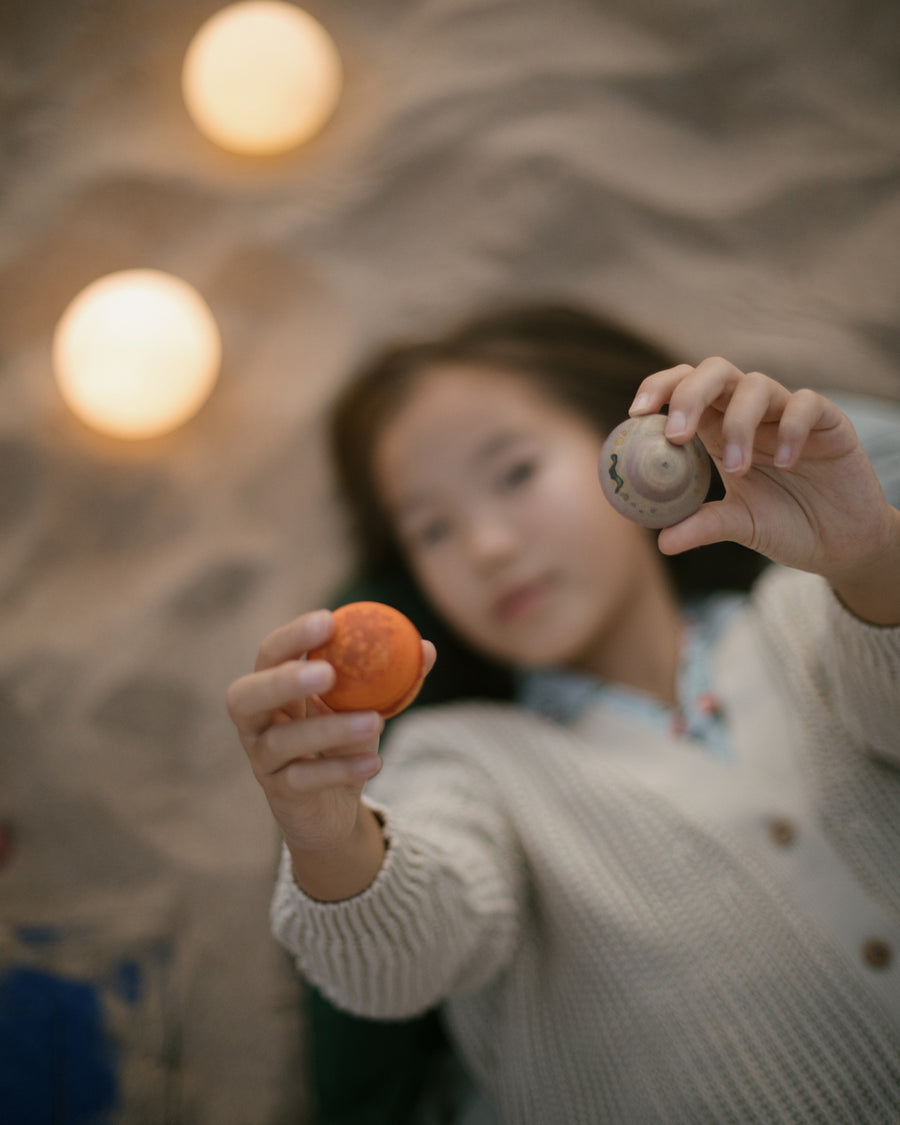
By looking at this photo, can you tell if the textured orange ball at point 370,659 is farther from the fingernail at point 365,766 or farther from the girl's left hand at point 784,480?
the girl's left hand at point 784,480

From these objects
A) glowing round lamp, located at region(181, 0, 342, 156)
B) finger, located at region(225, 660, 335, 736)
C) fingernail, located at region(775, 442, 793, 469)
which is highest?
glowing round lamp, located at region(181, 0, 342, 156)

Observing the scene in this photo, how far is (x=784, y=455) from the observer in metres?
0.61

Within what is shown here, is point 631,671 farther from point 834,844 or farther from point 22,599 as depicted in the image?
point 22,599

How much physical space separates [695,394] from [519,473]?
0.41 metres

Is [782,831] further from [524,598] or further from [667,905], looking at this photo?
[524,598]

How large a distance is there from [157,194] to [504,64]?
63cm

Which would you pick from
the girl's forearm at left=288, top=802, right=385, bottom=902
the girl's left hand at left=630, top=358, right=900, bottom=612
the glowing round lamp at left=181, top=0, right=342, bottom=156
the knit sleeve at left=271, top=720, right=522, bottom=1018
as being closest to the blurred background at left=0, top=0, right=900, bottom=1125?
the glowing round lamp at left=181, top=0, right=342, bottom=156

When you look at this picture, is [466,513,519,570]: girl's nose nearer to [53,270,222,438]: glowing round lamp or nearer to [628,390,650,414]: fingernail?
[628,390,650,414]: fingernail

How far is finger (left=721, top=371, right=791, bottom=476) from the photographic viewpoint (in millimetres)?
602

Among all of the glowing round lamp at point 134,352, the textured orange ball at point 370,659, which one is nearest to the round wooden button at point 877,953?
the textured orange ball at point 370,659

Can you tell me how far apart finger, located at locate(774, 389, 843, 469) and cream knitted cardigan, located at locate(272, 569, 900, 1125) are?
0.76ft

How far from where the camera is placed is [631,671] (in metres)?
1.10

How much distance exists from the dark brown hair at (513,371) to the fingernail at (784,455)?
0.49 meters

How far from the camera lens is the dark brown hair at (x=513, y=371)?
3.77 ft
